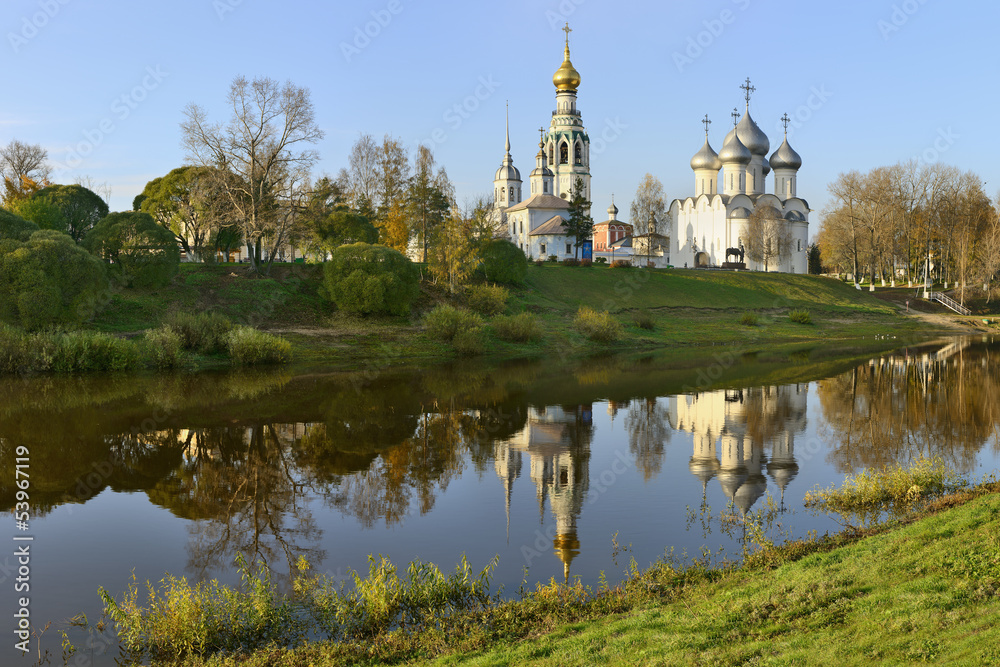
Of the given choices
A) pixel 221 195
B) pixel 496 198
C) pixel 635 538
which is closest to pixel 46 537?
pixel 635 538

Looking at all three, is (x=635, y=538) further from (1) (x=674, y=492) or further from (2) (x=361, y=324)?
(2) (x=361, y=324)

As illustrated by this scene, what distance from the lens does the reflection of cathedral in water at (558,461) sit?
991cm

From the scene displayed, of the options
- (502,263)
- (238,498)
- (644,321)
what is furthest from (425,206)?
(238,498)

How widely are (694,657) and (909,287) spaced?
196ft

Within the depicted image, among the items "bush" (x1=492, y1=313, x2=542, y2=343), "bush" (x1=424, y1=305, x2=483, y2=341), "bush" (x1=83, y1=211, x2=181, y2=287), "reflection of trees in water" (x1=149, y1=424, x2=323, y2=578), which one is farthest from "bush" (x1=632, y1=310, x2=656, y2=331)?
"reflection of trees in water" (x1=149, y1=424, x2=323, y2=578)

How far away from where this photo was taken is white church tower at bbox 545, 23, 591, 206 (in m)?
69.8

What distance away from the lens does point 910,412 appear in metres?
17.9

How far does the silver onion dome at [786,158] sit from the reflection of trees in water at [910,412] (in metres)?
42.1

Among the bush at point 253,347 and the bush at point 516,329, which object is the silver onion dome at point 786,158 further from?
the bush at point 253,347

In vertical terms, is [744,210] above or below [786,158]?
below

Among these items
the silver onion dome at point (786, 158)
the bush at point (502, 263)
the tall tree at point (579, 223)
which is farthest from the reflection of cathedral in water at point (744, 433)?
the silver onion dome at point (786, 158)

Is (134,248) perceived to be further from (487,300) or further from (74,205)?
(487,300)

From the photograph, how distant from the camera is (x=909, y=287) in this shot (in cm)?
5700

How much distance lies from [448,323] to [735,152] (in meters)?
43.6
